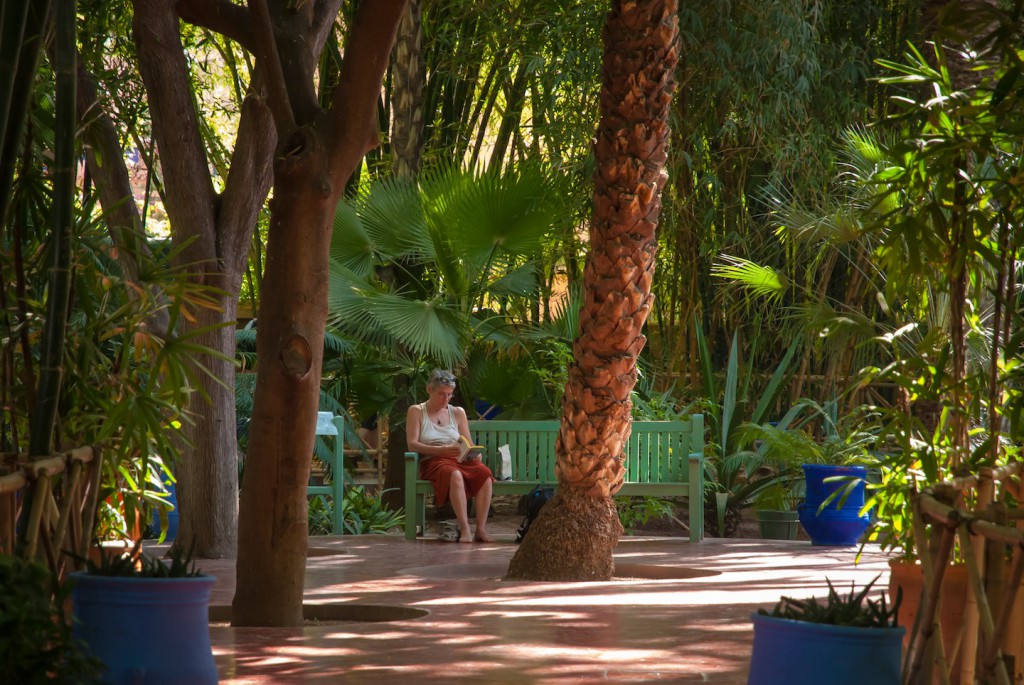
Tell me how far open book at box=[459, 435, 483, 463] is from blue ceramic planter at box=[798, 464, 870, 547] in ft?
7.88

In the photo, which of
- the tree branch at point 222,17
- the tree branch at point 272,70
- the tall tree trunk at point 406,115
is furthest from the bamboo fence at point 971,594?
the tall tree trunk at point 406,115

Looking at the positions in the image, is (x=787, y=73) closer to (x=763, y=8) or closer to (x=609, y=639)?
(x=763, y=8)

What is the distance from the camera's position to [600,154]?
23.2 ft

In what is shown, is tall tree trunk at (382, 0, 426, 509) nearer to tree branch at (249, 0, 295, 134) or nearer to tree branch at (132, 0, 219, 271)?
tree branch at (132, 0, 219, 271)

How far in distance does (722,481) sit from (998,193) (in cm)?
768

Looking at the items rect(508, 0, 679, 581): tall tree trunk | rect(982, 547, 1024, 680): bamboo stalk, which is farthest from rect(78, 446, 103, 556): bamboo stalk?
rect(508, 0, 679, 581): tall tree trunk

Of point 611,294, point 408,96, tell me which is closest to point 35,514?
point 611,294

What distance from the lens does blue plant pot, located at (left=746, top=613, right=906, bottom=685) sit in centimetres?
267

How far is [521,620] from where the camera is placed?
17.9ft

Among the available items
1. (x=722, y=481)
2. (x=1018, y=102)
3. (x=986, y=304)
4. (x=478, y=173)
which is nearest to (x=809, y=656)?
(x=1018, y=102)

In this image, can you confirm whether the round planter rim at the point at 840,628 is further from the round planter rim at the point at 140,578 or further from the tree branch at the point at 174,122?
the tree branch at the point at 174,122

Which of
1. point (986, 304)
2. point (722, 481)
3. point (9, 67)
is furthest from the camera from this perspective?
point (722, 481)

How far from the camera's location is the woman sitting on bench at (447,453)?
9.63 m

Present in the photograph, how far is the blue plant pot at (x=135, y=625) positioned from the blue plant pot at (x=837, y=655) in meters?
1.45
